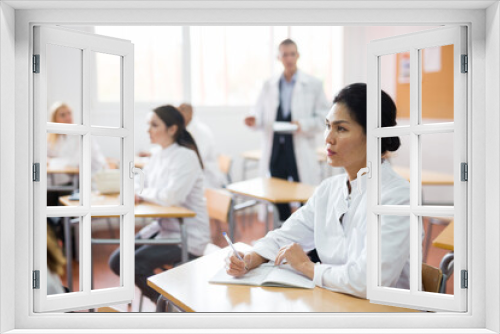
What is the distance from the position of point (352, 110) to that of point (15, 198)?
1.26 meters

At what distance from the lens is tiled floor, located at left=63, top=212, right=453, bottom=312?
350 centimetres

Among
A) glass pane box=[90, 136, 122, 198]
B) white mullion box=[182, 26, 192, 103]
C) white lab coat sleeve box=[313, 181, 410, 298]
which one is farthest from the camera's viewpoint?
white mullion box=[182, 26, 192, 103]

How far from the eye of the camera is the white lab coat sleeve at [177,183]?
10.3 ft

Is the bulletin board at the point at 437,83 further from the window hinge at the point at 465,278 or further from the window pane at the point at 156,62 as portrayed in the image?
the window hinge at the point at 465,278

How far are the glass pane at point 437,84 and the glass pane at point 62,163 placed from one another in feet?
11.4

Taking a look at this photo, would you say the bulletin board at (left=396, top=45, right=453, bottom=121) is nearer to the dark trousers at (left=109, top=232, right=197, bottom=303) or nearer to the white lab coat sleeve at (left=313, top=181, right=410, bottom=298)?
the dark trousers at (left=109, top=232, right=197, bottom=303)

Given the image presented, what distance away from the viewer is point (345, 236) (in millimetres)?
1975

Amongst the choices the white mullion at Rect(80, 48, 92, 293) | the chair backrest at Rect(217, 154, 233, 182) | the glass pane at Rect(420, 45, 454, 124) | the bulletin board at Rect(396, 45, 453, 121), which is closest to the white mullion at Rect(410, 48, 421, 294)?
the white mullion at Rect(80, 48, 92, 293)

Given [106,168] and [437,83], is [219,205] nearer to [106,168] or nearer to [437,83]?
[106,168]

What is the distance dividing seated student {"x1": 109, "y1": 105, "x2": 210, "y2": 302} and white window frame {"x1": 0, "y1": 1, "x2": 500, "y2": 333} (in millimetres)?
1323

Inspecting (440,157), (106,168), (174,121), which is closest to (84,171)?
(174,121)

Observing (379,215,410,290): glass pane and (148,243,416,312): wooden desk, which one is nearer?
(148,243,416,312): wooden desk

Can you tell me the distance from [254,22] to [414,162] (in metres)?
0.67

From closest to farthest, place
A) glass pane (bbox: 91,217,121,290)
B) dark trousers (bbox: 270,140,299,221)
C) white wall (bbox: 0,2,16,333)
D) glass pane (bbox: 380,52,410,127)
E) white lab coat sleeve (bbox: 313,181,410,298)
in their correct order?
white wall (bbox: 0,2,16,333), white lab coat sleeve (bbox: 313,181,410,298), glass pane (bbox: 91,217,121,290), dark trousers (bbox: 270,140,299,221), glass pane (bbox: 380,52,410,127)
